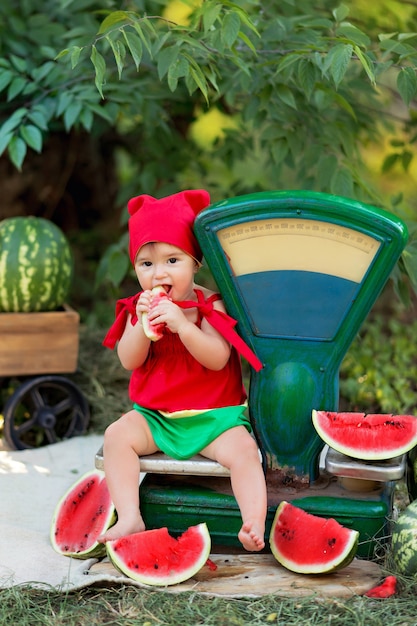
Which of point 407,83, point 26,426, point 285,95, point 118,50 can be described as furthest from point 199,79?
point 26,426

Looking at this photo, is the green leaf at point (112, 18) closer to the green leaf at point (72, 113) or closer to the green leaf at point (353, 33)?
the green leaf at point (353, 33)

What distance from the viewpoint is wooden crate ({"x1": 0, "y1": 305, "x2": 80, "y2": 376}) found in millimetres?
3459

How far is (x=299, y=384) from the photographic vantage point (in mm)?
2465

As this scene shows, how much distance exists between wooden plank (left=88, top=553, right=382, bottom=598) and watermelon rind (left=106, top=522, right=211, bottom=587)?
1.2 inches

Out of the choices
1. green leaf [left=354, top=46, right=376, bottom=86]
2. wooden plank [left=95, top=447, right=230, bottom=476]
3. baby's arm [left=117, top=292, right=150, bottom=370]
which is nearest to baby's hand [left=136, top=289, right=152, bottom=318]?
baby's arm [left=117, top=292, right=150, bottom=370]

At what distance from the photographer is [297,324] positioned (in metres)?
2.46

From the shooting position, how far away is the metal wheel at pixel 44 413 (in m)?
3.45

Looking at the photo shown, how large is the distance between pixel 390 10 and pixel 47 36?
164 centimetres

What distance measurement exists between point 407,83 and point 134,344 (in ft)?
3.79

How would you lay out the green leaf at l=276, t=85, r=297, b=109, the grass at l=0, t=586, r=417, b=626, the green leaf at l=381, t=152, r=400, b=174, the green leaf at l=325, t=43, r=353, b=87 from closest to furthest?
1. the grass at l=0, t=586, r=417, b=626
2. the green leaf at l=325, t=43, r=353, b=87
3. the green leaf at l=276, t=85, r=297, b=109
4. the green leaf at l=381, t=152, r=400, b=174

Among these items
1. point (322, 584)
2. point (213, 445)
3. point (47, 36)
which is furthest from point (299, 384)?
point (47, 36)

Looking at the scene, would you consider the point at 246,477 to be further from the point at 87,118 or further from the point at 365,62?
the point at 87,118

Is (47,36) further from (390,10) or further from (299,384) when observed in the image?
(299,384)

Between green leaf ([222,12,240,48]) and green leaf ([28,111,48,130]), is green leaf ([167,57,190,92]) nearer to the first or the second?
green leaf ([222,12,240,48])
